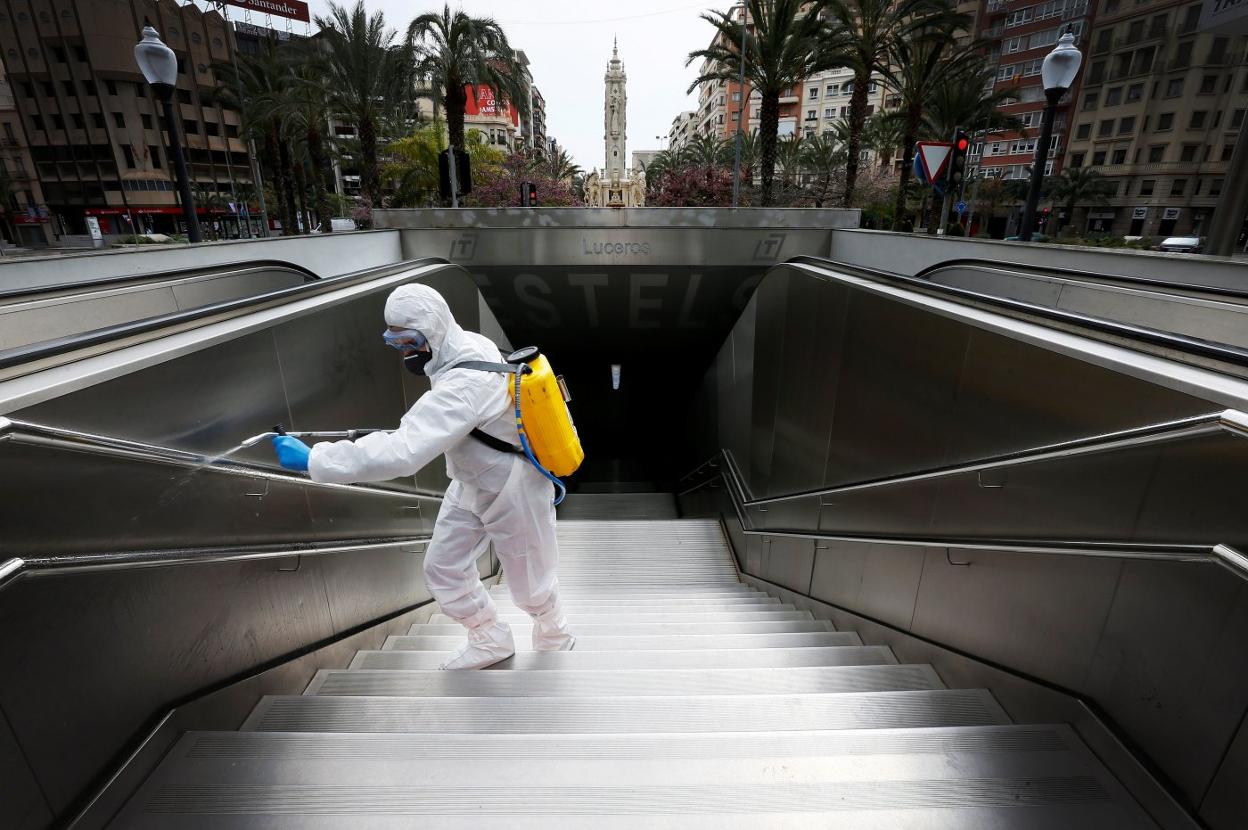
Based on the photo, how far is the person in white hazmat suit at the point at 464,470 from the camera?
2492 millimetres

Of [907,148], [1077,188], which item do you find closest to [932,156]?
[907,148]

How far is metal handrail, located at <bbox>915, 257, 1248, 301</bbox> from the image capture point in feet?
9.96

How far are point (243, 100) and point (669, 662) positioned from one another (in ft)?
75.3

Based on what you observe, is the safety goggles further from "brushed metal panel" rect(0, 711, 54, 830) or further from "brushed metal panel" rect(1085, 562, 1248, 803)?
"brushed metal panel" rect(1085, 562, 1248, 803)

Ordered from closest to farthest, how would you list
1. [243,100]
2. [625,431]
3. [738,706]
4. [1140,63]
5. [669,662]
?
[738,706], [669,662], [243,100], [625,431], [1140,63]

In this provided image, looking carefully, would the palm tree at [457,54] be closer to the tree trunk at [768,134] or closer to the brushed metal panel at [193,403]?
the tree trunk at [768,134]

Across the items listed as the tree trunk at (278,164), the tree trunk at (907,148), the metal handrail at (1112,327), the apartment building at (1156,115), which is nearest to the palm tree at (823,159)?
the tree trunk at (907,148)

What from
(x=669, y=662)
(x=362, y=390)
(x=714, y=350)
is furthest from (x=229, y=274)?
(x=714, y=350)

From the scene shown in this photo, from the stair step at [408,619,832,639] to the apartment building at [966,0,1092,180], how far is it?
152 feet

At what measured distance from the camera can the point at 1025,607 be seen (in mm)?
2131

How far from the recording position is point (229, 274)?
4816mm

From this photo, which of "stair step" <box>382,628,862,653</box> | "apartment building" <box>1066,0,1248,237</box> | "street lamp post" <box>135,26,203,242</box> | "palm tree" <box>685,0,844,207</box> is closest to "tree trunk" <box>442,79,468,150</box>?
"palm tree" <box>685,0,844,207</box>

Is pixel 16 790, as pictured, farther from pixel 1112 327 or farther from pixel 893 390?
pixel 893 390

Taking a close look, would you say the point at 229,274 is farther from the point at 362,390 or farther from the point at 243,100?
the point at 243,100
